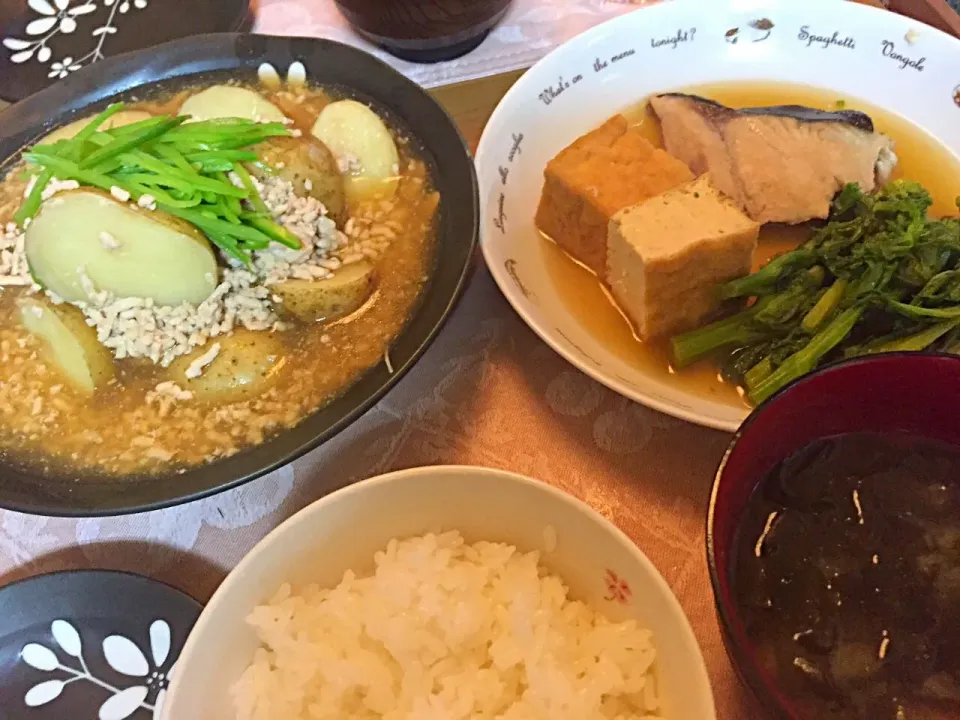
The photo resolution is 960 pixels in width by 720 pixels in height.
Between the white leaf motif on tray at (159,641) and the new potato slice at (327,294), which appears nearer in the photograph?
the white leaf motif on tray at (159,641)

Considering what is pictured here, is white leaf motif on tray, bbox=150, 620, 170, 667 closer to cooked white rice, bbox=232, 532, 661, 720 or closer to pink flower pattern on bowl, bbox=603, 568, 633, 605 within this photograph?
cooked white rice, bbox=232, 532, 661, 720

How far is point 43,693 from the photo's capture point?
43.5 inches

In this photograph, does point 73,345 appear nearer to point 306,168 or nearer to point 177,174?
point 177,174

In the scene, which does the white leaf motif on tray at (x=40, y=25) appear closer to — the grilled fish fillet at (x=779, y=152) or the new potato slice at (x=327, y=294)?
the new potato slice at (x=327, y=294)

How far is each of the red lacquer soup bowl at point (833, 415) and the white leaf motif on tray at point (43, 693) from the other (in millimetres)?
923

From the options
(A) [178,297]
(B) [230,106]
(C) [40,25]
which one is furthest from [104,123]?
(C) [40,25]

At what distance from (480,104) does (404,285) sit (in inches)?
24.4

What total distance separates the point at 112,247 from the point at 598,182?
854 mm

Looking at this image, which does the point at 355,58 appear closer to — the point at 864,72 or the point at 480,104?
the point at 480,104

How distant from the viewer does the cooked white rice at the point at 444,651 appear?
0.96 metres

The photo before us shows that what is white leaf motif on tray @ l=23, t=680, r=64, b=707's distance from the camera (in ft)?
3.61

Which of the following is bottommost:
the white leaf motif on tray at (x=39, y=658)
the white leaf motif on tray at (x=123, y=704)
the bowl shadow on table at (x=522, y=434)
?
the white leaf motif on tray at (x=123, y=704)

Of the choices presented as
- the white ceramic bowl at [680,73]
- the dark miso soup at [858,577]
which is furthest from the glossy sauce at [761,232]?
the dark miso soup at [858,577]

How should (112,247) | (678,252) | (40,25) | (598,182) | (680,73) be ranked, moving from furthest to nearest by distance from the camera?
(40,25) < (680,73) < (598,182) < (678,252) < (112,247)
